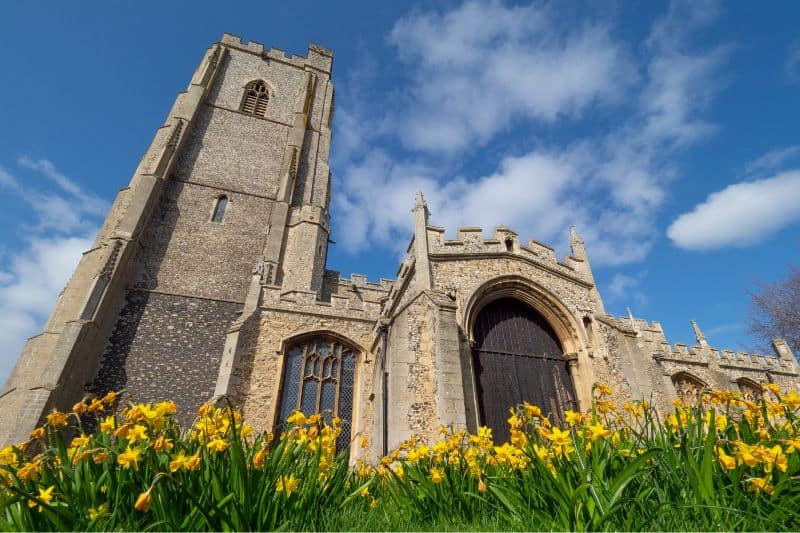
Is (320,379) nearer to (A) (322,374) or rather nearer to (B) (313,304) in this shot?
(A) (322,374)

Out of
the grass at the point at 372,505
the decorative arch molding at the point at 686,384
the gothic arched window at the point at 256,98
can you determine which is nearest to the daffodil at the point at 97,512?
the grass at the point at 372,505

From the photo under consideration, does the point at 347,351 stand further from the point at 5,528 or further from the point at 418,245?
the point at 5,528

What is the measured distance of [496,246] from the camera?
9.59m

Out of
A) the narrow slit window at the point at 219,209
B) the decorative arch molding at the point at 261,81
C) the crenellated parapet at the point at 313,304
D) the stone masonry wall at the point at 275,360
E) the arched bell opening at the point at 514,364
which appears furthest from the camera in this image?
the decorative arch molding at the point at 261,81

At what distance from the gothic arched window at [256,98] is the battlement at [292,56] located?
3.02m

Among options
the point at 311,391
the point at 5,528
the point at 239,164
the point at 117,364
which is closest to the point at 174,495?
the point at 5,528

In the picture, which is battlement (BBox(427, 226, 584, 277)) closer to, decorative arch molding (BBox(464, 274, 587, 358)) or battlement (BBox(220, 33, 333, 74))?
decorative arch molding (BBox(464, 274, 587, 358))

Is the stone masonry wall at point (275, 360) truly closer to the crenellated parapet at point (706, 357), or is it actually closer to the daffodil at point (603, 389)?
the daffodil at point (603, 389)

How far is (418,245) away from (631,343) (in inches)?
225

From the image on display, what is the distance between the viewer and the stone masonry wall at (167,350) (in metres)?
11.4

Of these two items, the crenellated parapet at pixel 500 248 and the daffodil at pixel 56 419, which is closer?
the daffodil at pixel 56 419

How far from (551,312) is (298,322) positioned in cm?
718

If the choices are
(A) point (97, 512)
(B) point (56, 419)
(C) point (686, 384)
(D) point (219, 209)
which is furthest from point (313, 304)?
(C) point (686, 384)

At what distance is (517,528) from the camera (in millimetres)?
2580
